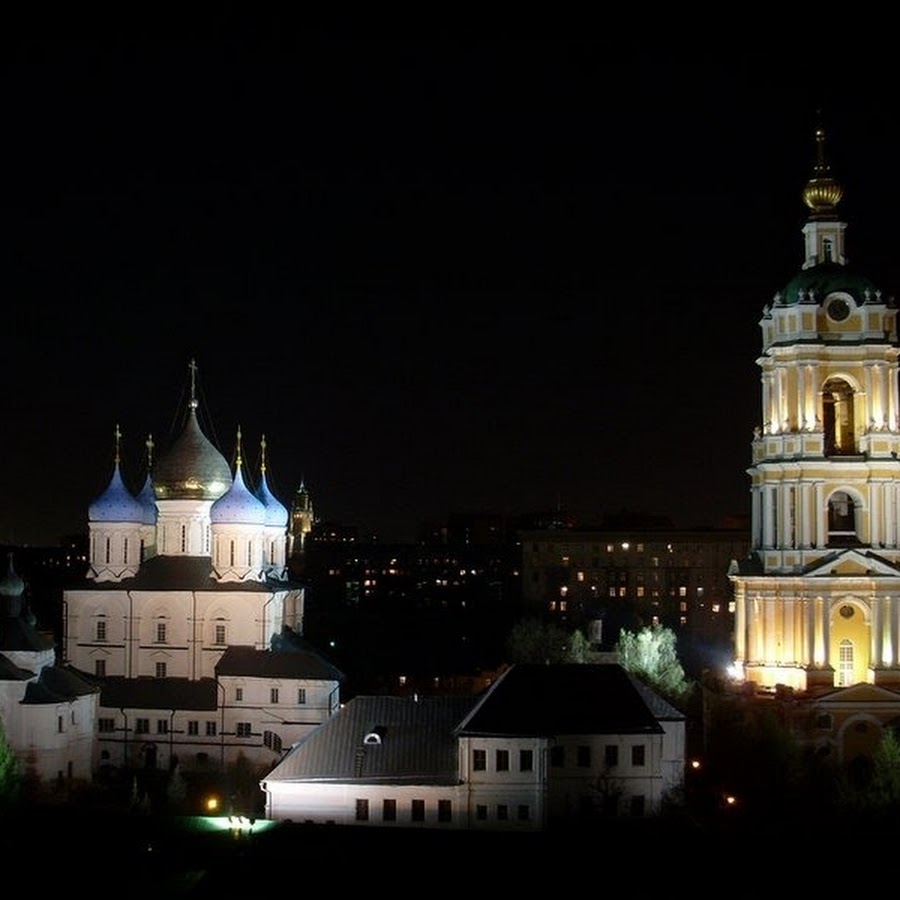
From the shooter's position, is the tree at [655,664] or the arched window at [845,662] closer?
the arched window at [845,662]

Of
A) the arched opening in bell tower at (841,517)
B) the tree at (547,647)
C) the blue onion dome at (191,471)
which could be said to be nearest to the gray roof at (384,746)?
the arched opening in bell tower at (841,517)

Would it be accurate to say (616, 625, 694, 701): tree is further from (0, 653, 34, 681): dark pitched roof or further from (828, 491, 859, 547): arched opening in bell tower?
(0, 653, 34, 681): dark pitched roof

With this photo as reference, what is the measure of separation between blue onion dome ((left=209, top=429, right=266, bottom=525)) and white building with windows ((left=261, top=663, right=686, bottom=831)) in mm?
13943

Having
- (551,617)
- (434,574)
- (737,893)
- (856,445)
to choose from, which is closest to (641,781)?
(737,893)

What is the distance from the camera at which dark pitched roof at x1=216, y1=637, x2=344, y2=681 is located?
51.9 meters

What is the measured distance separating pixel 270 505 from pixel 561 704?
2054 centimetres

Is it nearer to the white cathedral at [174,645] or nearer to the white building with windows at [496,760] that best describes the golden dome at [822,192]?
the white building with windows at [496,760]

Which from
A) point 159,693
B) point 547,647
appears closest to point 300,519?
point 547,647

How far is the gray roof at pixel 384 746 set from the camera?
41.2 m

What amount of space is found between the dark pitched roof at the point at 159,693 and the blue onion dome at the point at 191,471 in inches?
320

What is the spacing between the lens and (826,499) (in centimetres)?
4738

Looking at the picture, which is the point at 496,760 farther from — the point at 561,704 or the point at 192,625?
the point at 192,625

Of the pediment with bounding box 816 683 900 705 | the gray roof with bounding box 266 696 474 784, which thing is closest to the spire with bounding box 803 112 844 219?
the pediment with bounding box 816 683 900 705

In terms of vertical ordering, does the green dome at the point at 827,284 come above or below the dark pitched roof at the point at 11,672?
above
